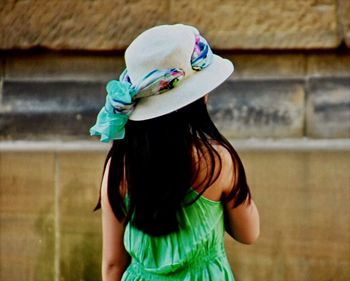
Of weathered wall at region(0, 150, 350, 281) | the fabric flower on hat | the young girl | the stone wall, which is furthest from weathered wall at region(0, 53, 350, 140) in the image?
the fabric flower on hat

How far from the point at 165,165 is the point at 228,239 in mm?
2151

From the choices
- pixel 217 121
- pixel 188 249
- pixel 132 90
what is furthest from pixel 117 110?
pixel 217 121

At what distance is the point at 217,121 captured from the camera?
199 inches

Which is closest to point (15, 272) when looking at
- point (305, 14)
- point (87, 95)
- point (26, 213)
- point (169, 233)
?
point (26, 213)

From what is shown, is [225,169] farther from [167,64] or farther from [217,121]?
[217,121]

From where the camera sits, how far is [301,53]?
508 centimetres

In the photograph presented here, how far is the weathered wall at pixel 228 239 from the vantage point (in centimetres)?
497

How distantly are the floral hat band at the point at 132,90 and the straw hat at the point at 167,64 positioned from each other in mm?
17

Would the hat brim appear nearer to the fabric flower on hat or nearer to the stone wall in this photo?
the fabric flower on hat

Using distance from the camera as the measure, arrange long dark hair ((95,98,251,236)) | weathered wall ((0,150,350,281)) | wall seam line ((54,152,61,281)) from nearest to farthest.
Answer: long dark hair ((95,98,251,236)) → weathered wall ((0,150,350,281)) → wall seam line ((54,152,61,281))

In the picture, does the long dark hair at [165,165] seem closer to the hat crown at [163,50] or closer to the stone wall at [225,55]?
the hat crown at [163,50]

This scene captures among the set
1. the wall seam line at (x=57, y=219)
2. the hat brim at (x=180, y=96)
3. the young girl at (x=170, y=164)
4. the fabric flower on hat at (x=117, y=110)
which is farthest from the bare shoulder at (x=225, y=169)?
the wall seam line at (x=57, y=219)

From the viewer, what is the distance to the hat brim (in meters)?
2.95

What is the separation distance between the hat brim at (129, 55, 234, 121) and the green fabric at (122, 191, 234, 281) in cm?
28
